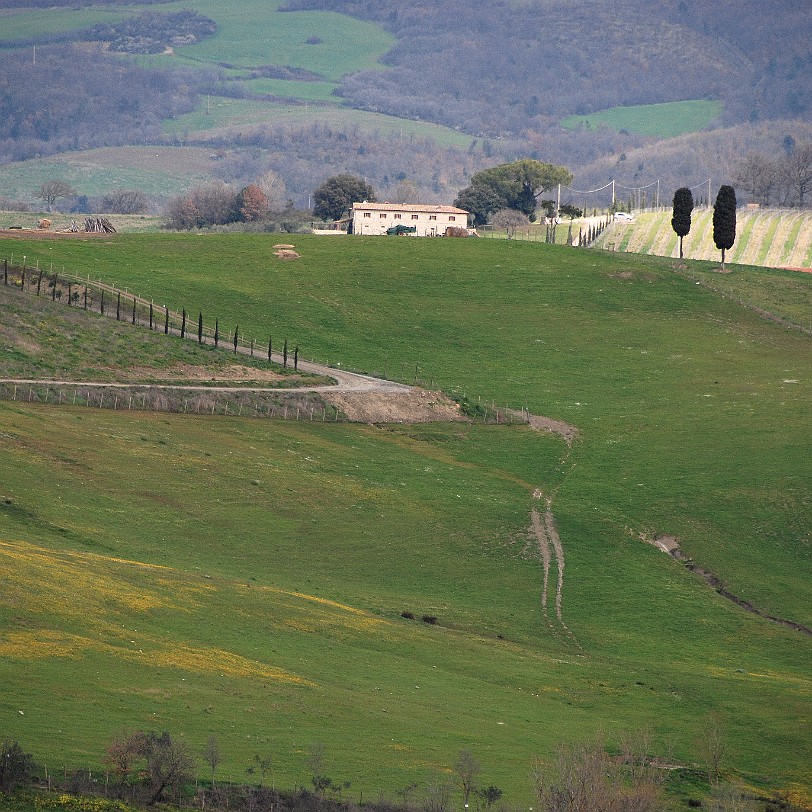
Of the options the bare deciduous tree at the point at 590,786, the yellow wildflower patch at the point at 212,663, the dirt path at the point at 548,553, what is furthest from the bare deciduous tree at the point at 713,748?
the dirt path at the point at 548,553

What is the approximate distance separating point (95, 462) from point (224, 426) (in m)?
19.0

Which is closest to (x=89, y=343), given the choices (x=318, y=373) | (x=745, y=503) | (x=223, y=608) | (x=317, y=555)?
(x=318, y=373)

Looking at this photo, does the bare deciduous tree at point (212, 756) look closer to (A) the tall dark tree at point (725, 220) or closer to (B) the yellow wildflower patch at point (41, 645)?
(B) the yellow wildflower patch at point (41, 645)

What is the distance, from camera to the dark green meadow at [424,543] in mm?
61094

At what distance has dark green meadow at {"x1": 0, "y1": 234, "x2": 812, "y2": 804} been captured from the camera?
61.1 m

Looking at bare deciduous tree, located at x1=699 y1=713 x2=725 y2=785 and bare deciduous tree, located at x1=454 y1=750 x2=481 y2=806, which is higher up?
bare deciduous tree, located at x1=454 y1=750 x2=481 y2=806

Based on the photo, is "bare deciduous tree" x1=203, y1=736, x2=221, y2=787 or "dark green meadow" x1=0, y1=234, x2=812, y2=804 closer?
"bare deciduous tree" x1=203, y1=736, x2=221, y2=787

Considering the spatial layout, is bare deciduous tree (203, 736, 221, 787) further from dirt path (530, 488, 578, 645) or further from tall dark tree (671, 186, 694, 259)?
tall dark tree (671, 186, 694, 259)

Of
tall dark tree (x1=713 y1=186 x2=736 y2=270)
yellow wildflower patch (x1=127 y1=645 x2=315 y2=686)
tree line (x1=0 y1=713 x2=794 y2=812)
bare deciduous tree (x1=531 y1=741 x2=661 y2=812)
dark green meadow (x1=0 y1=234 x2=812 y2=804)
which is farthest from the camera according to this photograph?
tall dark tree (x1=713 y1=186 x2=736 y2=270)

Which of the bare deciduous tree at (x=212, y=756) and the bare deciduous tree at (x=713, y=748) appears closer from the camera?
the bare deciduous tree at (x=212, y=756)

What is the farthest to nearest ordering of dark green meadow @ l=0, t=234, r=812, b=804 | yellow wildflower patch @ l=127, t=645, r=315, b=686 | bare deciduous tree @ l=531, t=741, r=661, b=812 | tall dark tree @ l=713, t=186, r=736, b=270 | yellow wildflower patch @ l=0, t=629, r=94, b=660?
tall dark tree @ l=713, t=186, r=736, b=270
yellow wildflower patch @ l=127, t=645, r=315, b=686
dark green meadow @ l=0, t=234, r=812, b=804
yellow wildflower patch @ l=0, t=629, r=94, b=660
bare deciduous tree @ l=531, t=741, r=661, b=812

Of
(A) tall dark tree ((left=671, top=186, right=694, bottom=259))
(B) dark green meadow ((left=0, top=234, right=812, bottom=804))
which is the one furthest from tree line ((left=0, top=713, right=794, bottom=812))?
(A) tall dark tree ((left=671, top=186, right=694, bottom=259))

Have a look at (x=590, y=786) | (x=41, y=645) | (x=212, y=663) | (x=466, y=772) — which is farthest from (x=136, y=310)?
(x=590, y=786)

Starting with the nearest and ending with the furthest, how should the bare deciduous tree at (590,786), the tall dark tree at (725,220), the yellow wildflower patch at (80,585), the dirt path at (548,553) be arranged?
the bare deciduous tree at (590,786) → the yellow wildflower patch at (80,585) → the dirt path at (548,553) → the tall dark tree at (725,220)
